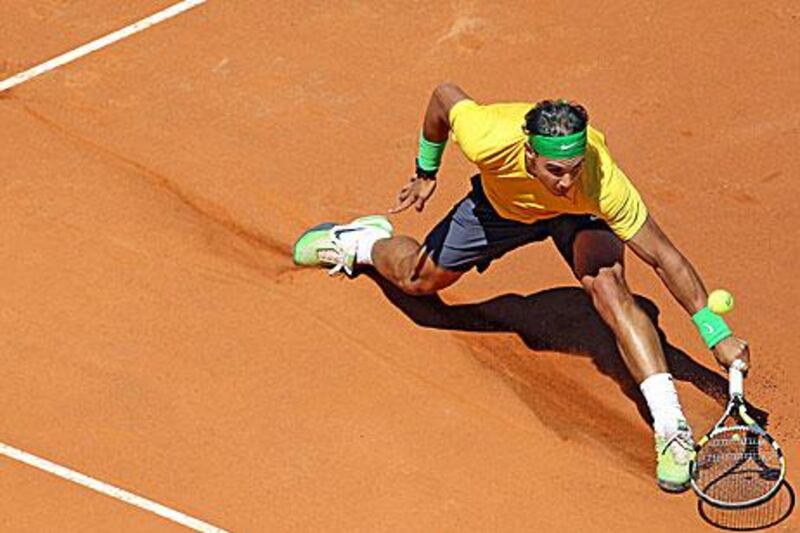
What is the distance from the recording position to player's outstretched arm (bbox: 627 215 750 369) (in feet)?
29.0

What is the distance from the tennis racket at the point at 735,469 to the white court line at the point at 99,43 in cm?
517

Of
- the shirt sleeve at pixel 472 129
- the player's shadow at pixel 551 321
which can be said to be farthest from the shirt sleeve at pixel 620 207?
the player's shadow at pixel 551 321

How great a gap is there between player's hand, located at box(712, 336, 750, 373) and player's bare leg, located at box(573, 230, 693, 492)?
0.48m

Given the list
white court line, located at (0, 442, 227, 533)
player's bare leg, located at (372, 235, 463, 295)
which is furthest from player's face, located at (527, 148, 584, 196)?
white court line, located at (0, 442, 227, 533)

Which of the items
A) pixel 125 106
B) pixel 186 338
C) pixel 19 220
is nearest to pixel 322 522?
pixel 186 338

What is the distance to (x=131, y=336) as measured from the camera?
10055 millimetres

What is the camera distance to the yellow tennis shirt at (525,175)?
9.01 metres

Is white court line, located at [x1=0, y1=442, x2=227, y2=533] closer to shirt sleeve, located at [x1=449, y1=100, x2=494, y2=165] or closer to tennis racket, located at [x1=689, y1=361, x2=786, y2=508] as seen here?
shirt sleeve, located at [x1=449, y1=100, x2=494, y2=165]

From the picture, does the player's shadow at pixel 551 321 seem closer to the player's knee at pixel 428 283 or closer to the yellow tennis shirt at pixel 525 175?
the player's knee at pixel 428 283

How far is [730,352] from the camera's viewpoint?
878 centimetres

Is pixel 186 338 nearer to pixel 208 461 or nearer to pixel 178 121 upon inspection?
pixel 208 461

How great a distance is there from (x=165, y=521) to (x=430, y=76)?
4.06 meters

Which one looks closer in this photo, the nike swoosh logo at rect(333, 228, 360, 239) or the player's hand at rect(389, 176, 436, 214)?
the player's hand at rect(389, 176, 436, 214)

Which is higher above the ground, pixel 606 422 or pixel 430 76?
pixel 430 76
